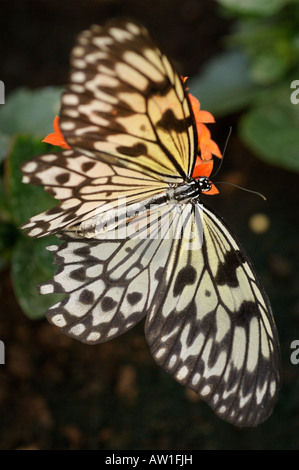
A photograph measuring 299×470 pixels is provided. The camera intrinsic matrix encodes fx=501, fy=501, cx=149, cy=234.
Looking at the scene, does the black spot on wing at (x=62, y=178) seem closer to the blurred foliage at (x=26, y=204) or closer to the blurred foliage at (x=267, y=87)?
the blurred foliage at (x=26, y=204)

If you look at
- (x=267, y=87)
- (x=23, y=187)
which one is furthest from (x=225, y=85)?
(x=23, y=187)

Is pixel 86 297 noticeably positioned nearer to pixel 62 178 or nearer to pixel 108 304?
pixel 108 304

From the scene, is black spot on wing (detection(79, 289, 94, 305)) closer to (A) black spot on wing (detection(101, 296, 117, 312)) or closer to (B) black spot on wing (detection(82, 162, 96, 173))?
(A) black spot on wing (detection(101, 296, 117, 312))

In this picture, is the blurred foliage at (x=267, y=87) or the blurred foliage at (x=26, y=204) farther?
the blurred foliage at (x=267, y=87)

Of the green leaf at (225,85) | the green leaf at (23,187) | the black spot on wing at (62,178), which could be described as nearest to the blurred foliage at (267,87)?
the green leaf at (225,85)

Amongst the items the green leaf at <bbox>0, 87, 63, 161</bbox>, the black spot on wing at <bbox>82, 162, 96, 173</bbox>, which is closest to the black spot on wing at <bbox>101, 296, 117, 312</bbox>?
the black spot on wing at <bbox>82, 162, 96, 173</bbox>
